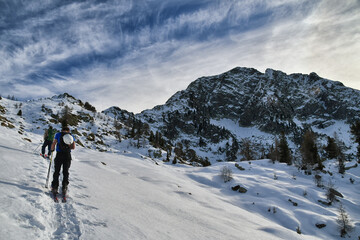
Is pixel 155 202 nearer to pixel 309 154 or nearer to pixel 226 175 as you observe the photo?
pixel 226 175

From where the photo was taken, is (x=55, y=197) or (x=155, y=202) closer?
(x=55, y=197)

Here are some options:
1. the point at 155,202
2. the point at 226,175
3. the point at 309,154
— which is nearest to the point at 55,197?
the point at 155,202

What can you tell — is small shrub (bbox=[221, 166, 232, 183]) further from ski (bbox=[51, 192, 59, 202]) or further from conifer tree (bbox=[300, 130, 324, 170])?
ski (bbox=[51, 192, 59, 202])

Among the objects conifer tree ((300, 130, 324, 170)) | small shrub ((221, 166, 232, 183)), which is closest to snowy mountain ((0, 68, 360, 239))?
small shrub ((221, 166, 232, 183))

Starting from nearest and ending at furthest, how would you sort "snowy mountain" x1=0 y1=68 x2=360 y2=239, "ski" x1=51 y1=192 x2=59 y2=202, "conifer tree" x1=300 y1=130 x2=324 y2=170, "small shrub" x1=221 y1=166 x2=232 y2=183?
1. "snowy mountain" x1=0 y1=68 x2=360 y2=239
2. "ski" x1=51 y1=192 x2=59 y2=202
3. "small shrub" x1=221 y1=166 x2=232 y2=183
4. "conifer tree" x1=300 y1=130 x2=324 y2=170

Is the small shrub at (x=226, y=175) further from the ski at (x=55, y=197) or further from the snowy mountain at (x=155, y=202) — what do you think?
the ski at (x=55, y=197)

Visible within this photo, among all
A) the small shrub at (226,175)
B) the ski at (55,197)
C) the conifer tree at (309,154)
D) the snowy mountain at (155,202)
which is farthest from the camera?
the conifer tree at (309,154)

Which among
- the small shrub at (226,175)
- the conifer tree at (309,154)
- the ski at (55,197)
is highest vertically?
the conifer tree at (309,154)

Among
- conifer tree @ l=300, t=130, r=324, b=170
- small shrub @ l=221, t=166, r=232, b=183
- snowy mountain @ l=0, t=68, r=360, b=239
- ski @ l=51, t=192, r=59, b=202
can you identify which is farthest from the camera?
conifer tree @ l=300, t=130, r=324, b=170

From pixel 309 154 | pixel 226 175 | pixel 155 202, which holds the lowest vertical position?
pixel 226 175

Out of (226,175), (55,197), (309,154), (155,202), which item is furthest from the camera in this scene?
(309,154)

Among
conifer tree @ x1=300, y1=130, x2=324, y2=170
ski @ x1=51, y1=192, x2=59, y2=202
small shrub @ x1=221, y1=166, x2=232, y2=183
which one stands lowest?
small shrub @ x1=221, y1=166, x2=232, y2=183

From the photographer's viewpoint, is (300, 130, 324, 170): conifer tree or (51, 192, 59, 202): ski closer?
(51, 192, 59, 202): ski

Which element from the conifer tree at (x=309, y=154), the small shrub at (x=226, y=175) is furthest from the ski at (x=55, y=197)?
the conifer tree at (x=309, y=154)
